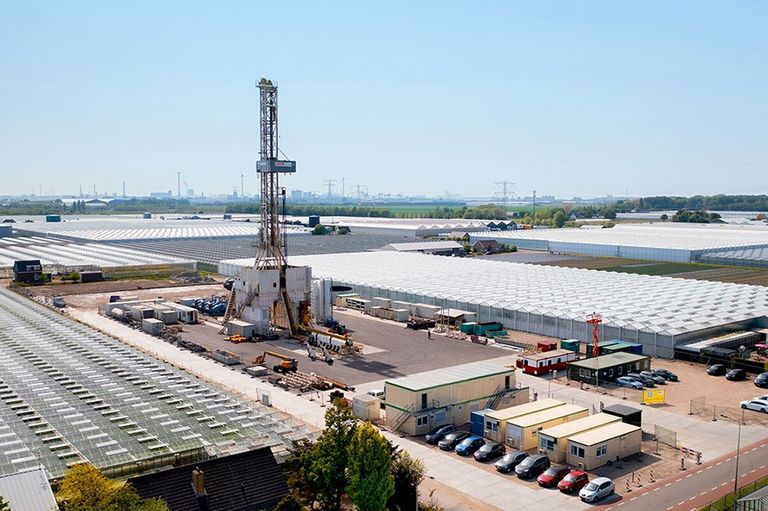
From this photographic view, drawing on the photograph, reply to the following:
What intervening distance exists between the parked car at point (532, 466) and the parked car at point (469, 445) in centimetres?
218

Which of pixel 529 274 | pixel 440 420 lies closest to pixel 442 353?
pixel 440 420

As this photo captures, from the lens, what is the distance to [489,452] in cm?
2520

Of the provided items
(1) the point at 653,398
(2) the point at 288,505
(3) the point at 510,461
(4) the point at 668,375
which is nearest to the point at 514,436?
(3) the point at 510,461

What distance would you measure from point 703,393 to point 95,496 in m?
28.2

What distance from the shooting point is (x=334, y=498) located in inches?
784

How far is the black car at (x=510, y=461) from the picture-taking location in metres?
24.2

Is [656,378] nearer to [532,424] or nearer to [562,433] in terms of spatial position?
[532,424]

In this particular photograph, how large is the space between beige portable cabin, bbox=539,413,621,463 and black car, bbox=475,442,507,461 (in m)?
1.60

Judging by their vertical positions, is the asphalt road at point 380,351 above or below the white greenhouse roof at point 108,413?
below

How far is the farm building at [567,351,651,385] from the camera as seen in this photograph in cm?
3506

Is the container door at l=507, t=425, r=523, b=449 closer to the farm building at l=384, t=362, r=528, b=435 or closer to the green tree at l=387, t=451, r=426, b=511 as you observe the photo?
the farm building at l=384, t=362, r=528, b=435

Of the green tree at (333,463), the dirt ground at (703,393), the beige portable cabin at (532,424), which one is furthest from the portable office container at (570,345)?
the green tree at (333,463)

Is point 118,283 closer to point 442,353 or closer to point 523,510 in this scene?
point 442,353

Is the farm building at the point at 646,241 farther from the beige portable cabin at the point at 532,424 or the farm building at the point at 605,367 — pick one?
the beige portable cabin at the point at 532,424
